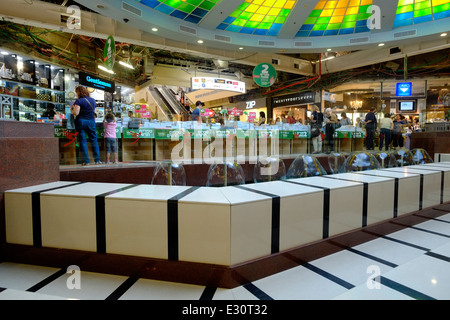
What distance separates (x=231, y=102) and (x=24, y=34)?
491 inches

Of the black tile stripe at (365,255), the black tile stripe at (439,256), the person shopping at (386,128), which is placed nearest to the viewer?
the black tile stripe at (439,256)

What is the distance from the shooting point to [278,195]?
134cm

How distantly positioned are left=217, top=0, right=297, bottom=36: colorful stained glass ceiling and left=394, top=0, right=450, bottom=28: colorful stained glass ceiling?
296cm

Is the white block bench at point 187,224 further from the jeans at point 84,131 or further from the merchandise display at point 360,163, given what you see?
the jeans at point 84,131

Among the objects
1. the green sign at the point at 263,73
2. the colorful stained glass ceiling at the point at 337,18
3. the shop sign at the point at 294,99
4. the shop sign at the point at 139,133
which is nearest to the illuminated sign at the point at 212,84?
the green sign at the point at 263,73

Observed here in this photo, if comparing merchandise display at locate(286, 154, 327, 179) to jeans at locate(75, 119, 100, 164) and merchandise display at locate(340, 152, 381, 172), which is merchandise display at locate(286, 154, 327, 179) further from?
jeans at locate(75, 119, 100, 164)

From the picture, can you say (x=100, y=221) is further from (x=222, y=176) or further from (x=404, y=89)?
(x=404, y=89)

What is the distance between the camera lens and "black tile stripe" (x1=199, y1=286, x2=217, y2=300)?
1124mm

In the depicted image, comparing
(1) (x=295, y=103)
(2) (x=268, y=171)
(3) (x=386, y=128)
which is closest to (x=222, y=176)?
(2) (x=268, y=171)

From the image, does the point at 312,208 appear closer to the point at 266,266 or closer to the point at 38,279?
the point at 266,266

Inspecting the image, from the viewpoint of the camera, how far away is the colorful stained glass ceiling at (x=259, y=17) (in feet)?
22.7

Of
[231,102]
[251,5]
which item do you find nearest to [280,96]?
[231,102]

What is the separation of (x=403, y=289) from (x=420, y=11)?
8770 millimetres

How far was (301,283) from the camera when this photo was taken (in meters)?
1.24
